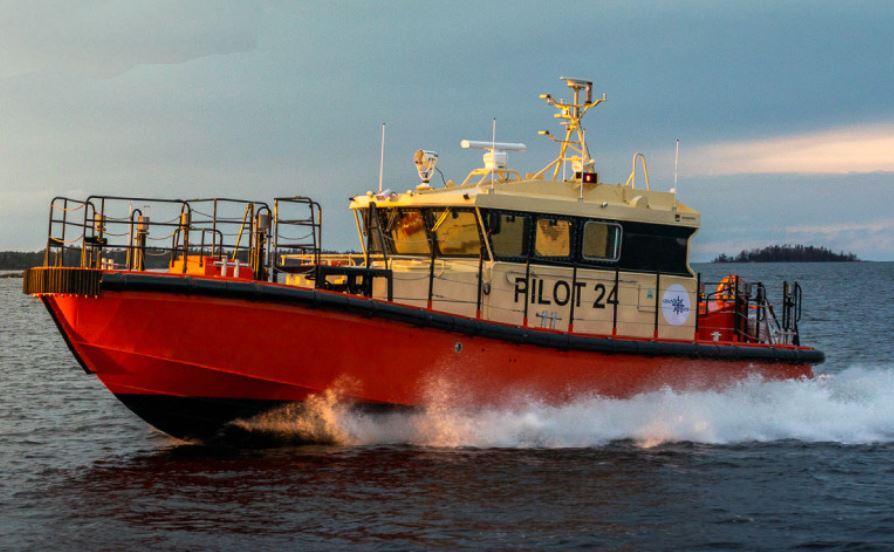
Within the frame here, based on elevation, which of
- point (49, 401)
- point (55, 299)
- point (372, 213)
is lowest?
point (49, 401)

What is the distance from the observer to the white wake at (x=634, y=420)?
35.4 feet

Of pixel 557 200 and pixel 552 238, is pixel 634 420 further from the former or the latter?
pixel 557 200

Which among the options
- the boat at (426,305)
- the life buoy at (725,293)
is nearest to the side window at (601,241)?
the boat at (426,305)

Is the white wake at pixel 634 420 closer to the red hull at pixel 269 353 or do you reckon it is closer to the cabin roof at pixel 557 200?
the red hull at pixel 269 353

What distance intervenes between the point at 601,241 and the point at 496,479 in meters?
3.45

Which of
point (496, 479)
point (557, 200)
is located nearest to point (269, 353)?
point (496, 479)

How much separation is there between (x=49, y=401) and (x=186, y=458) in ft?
Answer: 21.0

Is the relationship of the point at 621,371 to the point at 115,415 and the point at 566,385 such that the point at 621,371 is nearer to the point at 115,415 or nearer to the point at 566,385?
the point at 566,385

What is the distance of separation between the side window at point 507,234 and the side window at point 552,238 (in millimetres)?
185

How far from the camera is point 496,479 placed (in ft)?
32.3

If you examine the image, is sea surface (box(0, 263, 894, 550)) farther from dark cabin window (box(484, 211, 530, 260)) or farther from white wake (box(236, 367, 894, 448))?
dark cabin window (box(484, 211, 530, 260))

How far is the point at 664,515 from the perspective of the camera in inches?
352

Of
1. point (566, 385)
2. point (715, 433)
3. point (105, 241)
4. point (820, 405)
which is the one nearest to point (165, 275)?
point (105, 241)

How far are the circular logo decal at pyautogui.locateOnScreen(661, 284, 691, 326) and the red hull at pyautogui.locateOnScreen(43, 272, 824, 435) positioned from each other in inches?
78.0
